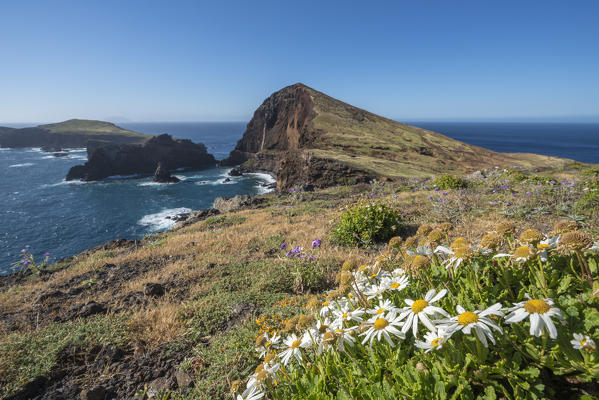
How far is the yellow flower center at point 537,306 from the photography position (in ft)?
Result: 4.46

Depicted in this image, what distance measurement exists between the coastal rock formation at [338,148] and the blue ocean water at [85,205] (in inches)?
451

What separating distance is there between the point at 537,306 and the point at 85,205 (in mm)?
51712

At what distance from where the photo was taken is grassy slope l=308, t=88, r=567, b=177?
125 feet

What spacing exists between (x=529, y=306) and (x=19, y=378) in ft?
17.7

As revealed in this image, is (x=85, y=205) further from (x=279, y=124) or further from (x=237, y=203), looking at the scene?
(x=279, y=124)

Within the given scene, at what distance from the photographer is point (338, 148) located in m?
47.4

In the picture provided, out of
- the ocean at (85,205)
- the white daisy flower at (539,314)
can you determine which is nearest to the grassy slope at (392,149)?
the ocean at (85,205)

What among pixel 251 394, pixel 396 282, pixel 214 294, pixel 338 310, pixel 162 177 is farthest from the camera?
pixel 162 177

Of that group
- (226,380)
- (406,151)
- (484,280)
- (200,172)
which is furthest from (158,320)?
(200,172)

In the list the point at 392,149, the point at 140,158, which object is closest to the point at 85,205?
the point at 140,158

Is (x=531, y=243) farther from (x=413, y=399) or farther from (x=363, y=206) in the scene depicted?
(x=363, y=206)

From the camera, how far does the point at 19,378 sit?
3.46 meters

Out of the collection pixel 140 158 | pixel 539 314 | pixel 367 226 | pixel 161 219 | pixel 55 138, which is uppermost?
pixel 55 138

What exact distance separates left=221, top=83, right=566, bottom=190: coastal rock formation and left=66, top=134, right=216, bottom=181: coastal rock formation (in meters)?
8.90
